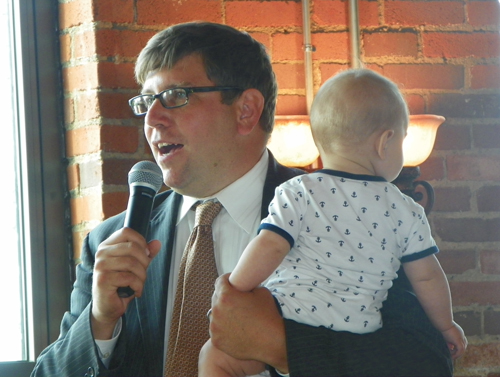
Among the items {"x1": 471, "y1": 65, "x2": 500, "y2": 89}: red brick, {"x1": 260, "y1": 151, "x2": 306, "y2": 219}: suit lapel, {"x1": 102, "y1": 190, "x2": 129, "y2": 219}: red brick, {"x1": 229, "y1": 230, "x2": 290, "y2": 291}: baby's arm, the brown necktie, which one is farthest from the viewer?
{"x1": 471, "y1": 65, "x2": 500, "y2": 89}: red brick

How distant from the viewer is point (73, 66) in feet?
7.78

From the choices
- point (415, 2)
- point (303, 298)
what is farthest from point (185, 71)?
point (415, 2)

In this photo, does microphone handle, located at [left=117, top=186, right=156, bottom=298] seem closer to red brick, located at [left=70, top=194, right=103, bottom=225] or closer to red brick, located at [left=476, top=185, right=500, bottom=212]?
red brick, located at [left=70, top=194, right=103, bottom=225]

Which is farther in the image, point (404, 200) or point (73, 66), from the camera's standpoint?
point (73, 66)

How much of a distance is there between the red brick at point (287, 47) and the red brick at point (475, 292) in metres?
0.95

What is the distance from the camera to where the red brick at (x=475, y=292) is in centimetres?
241

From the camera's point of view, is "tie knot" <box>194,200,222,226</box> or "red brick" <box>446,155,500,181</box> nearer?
"tie knot" <box>194,200,222,226</box>

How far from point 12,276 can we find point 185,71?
1052 mm

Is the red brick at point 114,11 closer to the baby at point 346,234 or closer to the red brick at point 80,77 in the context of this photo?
the red brick at point 80,77

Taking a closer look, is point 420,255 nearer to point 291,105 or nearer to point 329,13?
point 291,105

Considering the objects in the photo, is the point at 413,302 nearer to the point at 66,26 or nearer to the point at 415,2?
the point at 415,2

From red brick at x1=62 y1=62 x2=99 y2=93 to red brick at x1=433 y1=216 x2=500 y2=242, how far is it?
125cm

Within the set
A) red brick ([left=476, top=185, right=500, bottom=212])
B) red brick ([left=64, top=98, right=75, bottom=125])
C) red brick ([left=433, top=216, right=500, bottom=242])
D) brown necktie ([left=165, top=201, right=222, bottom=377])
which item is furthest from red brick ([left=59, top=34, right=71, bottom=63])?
red brick ([left=476, top=185, right=500, bottom=212])

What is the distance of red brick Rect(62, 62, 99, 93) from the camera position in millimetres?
2273
